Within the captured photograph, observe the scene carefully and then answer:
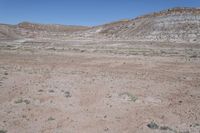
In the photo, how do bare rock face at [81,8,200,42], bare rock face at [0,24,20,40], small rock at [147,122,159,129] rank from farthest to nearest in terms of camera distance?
bare rock face at [0,24,20,40]
bare rock face at [81,8,200,42]
small rock at [147,122,159,129]

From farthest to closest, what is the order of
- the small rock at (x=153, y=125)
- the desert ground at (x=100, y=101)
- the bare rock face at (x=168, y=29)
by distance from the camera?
1. the bare rock face at (x=168, y=29)
2. the desert ground at (x=100, y=101)
3. the small rock at (x=153, y=125)

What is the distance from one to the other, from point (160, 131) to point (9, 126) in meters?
5.73

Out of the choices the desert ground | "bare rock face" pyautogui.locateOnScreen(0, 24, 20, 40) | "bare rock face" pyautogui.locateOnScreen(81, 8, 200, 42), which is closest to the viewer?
the desert ground

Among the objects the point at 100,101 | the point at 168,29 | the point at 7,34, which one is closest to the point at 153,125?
the point at 100,101

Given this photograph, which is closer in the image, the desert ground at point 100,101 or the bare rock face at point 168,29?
the desert ground at point 100,101

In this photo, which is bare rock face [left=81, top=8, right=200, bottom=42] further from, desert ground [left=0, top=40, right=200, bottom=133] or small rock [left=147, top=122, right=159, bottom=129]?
small rock [left=147, top=122, right=159, bottom=129]

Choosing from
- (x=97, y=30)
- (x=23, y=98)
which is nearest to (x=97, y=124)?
(x=23, y=98)

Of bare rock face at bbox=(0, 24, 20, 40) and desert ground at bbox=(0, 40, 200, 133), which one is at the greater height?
bare rock face at bbox=(0, 24, 20, 40)

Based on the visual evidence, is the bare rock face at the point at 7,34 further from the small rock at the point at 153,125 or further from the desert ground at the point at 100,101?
the small rock at the point at 153,125

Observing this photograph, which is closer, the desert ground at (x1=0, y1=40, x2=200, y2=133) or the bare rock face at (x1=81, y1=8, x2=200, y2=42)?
the desert ground at (x1=0, y1=40, x2=200, y2=133)

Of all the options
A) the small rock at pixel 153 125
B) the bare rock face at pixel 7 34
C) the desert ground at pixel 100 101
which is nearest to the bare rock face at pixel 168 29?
the bare rock face at pixel 7 34

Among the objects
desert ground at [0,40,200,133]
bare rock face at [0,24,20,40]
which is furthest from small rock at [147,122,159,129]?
bare rock face at [0,24,20,40]

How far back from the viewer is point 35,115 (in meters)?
12.8

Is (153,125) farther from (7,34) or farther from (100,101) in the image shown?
(7,34)
